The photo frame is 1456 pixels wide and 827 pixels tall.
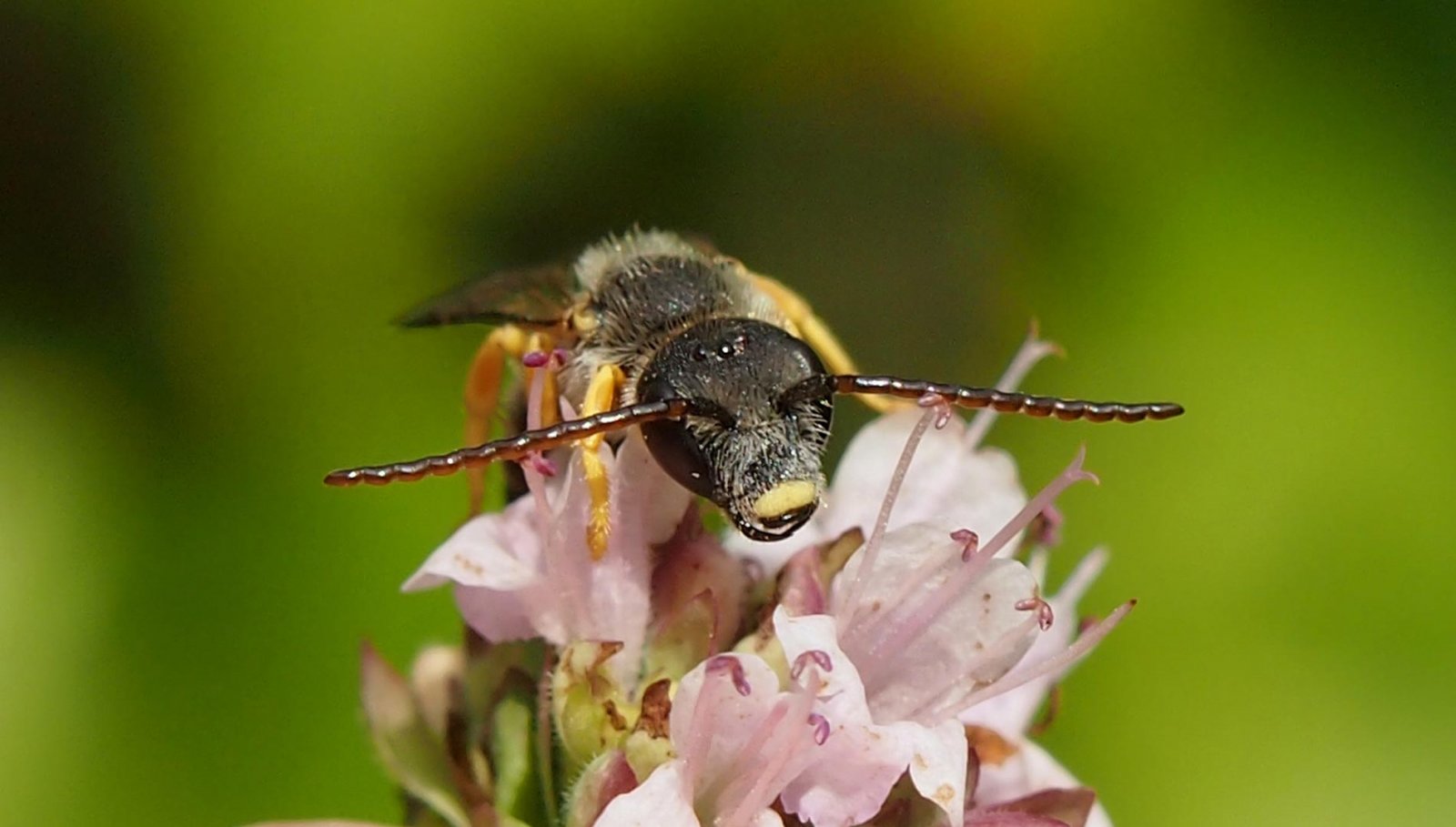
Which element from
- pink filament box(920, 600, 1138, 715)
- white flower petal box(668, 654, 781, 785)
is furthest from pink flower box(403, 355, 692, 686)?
pink filament box(920, 600, 1138, 715)

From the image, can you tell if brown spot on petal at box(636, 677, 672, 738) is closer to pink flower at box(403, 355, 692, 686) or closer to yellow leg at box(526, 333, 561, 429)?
pink flower at box(403, 355, 692, 686)

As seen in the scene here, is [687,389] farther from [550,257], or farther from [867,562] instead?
[550,257]

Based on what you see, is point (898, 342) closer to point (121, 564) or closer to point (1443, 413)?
point (1443, 413)

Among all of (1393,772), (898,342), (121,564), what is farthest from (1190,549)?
(121,564)

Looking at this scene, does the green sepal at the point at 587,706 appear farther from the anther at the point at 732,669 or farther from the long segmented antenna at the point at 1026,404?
the long segmented antenna at the point at 1026,404

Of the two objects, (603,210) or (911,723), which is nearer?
(911,723)
